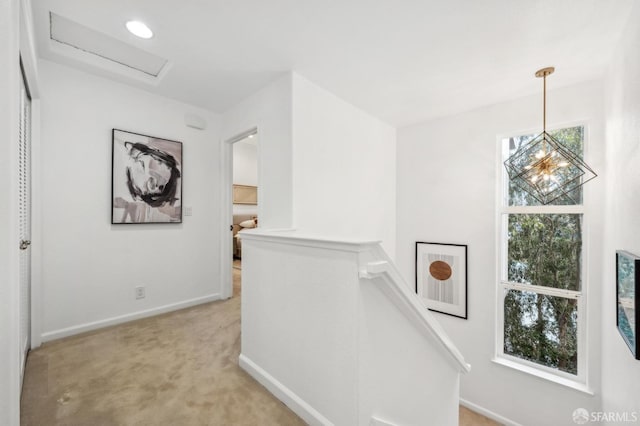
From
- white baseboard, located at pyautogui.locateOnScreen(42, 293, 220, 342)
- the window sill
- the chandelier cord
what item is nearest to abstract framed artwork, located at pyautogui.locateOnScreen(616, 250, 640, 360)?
the window sill

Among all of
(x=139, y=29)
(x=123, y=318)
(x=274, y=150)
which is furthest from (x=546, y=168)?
(x=123, y=318)

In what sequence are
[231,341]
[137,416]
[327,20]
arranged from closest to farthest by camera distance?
[137,416] < [327,20] < [231,341]

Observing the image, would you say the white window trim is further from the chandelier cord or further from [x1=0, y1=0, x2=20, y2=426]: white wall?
[x1=0, y1=0, x2=20, y2=426]: white wall

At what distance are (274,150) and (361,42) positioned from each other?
1.15m

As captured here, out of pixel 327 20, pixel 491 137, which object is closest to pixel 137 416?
pixel 327 20

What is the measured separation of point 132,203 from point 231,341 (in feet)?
5.48

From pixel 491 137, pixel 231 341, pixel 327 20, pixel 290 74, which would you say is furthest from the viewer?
pixel 491 137

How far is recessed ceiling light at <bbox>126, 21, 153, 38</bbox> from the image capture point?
1.80 meters

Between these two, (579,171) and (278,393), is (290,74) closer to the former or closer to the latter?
(278,393)

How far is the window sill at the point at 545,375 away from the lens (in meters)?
2.51

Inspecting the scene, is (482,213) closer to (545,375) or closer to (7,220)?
(545,375)

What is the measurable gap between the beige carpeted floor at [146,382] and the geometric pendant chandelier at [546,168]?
3.06 meters

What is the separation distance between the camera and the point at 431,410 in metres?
1.56

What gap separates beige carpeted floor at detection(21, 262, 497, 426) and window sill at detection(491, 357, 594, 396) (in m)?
2.72
